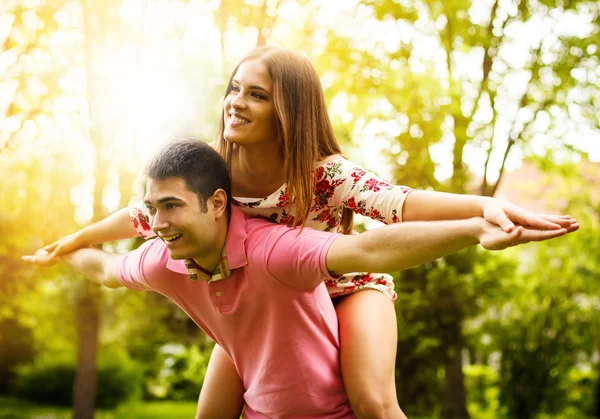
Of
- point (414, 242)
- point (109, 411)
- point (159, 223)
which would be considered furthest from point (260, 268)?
point (109, 411)

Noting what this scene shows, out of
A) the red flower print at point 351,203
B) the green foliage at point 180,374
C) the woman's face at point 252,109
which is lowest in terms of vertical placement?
the green foliage at point 180,374

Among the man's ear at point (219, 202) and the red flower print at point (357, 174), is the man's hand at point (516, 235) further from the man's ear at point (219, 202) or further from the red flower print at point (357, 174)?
the man's ear at point (219, 202)

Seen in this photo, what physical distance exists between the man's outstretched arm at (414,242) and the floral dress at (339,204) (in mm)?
316

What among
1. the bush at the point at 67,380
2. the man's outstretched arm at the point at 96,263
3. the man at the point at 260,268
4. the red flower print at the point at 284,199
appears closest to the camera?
the man at the point at 260,268

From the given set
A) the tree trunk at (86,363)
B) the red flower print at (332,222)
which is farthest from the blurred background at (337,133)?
the red flower print at (332,222)

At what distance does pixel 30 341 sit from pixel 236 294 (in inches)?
404

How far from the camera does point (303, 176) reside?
267 centimetres

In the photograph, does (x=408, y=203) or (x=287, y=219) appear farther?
(x=287, y=219)

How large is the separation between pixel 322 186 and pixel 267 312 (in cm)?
56

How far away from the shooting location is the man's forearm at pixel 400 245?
1.99 metres

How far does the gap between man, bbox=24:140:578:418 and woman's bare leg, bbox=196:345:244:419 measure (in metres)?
0.18

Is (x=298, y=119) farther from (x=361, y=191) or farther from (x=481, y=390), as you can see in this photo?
(x=481, y=390)

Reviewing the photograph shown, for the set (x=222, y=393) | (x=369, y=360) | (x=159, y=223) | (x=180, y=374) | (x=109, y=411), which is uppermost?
(x=159, y=223)

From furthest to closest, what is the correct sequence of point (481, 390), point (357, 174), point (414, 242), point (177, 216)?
point (481, 390), point (357, 174), point (177, 216), point (414, 242)
